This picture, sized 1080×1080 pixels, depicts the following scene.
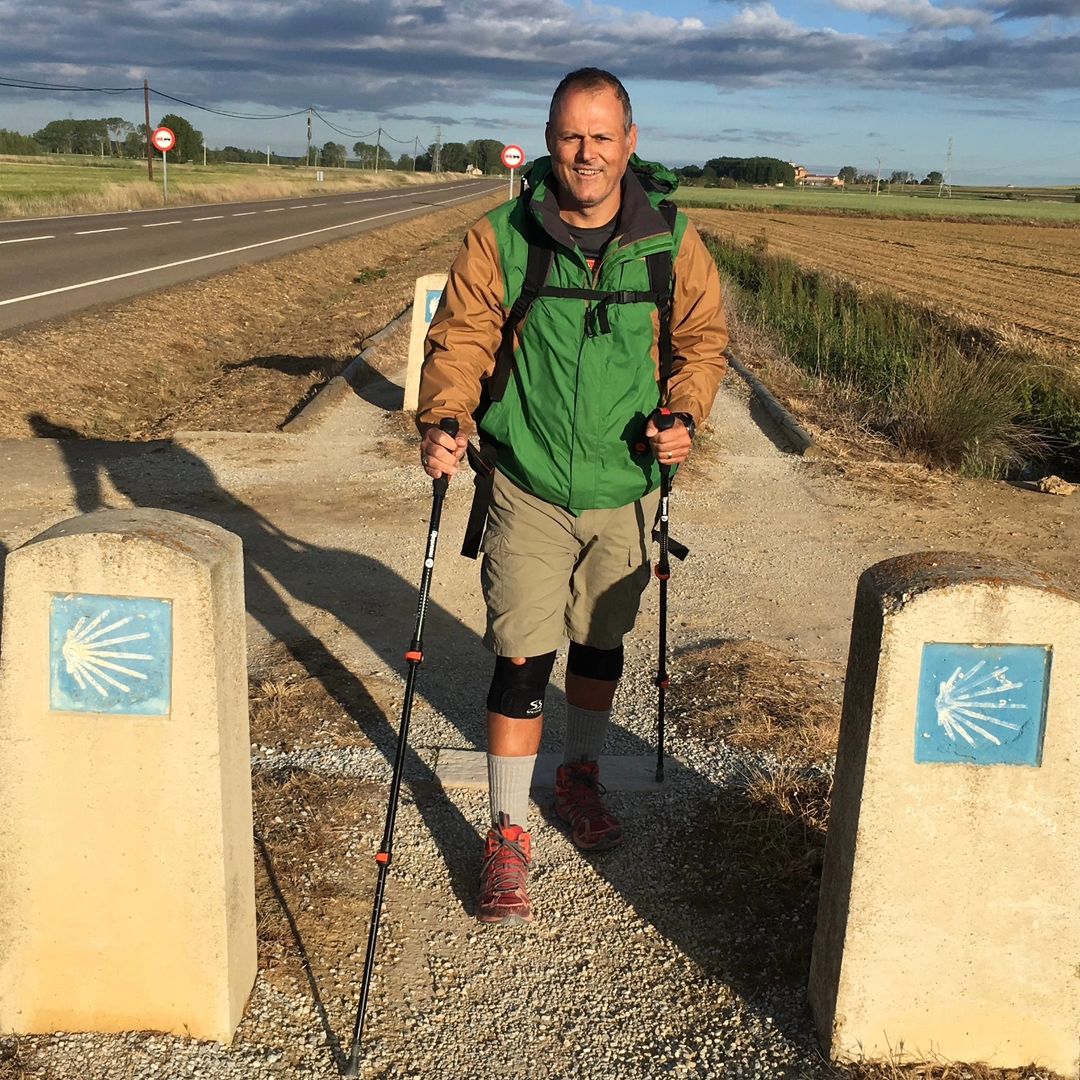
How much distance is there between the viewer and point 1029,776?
98.7 inches

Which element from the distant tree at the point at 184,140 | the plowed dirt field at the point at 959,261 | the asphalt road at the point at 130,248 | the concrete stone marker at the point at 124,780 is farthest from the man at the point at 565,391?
the distant tree at the point at 184,140

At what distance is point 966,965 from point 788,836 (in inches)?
39.6

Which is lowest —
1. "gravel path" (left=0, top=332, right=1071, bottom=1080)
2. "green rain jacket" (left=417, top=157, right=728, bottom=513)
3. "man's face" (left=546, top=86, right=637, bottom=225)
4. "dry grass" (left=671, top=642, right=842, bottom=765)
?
"gravel path" (left=0, top=332, right=1071, bottom=1080)

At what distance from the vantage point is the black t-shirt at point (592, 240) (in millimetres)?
3064

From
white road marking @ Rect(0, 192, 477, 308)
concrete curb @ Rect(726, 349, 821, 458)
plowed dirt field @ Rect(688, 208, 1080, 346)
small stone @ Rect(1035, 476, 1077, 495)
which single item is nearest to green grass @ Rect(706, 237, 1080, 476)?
small stone @ Rect(1035, 476, 1077, 495)

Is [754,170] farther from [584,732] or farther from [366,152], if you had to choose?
[584,732]

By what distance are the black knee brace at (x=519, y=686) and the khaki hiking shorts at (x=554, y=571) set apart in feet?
0.18

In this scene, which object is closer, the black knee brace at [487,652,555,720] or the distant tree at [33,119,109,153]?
the black knee brace at [487,652,555,720]

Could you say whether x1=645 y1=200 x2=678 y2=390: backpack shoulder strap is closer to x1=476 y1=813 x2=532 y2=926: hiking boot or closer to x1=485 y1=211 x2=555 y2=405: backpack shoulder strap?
x1=485 y1=211 x2=555 y2=405: backpack shoulder strap

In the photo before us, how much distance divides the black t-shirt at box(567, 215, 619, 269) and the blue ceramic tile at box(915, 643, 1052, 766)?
1341mm

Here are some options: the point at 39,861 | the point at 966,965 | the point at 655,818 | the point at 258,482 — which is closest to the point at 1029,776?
the point at 966,965

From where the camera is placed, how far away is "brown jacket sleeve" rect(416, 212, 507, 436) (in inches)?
120

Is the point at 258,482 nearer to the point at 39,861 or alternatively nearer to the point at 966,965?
the point at 39,861

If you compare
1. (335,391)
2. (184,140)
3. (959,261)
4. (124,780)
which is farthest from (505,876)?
(184,140)
